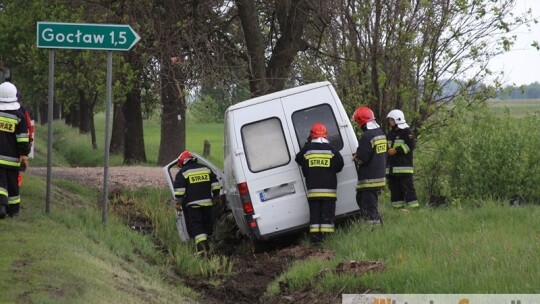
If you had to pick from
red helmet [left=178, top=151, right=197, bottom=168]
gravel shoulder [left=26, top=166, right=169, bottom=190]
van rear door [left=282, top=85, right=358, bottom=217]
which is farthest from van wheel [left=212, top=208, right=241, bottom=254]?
gravel shoulder [left=26, top=166, right=169, bottom=190]

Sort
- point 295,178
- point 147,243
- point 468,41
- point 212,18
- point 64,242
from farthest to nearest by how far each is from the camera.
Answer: point 212,18 < point 468,41 < point 147,243 < point 295,178 < point 64,242

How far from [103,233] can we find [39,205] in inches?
70.4

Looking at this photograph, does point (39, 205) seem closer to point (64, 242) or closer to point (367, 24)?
point (64, 242)

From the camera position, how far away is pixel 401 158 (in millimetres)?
14141

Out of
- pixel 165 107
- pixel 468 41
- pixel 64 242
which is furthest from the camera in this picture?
pixel 165 107

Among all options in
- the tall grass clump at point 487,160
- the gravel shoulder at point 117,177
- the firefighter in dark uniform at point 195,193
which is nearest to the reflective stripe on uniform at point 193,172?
the firefighter in dark uniform at point 195,193

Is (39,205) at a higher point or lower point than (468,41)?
→ lower

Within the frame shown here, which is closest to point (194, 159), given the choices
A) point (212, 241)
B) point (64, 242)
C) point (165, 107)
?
point (212, 241)

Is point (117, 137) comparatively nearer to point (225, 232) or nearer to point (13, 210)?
point (225, 232)

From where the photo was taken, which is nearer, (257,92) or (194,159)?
(194,159)

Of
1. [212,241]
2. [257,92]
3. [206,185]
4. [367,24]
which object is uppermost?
[367,24]

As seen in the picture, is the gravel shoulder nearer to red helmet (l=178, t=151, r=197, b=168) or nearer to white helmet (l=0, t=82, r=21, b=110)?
red helmet (l=178, t=151, r=197, b=168)

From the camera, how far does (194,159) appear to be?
13.4m

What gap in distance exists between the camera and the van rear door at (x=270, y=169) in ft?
39.5
